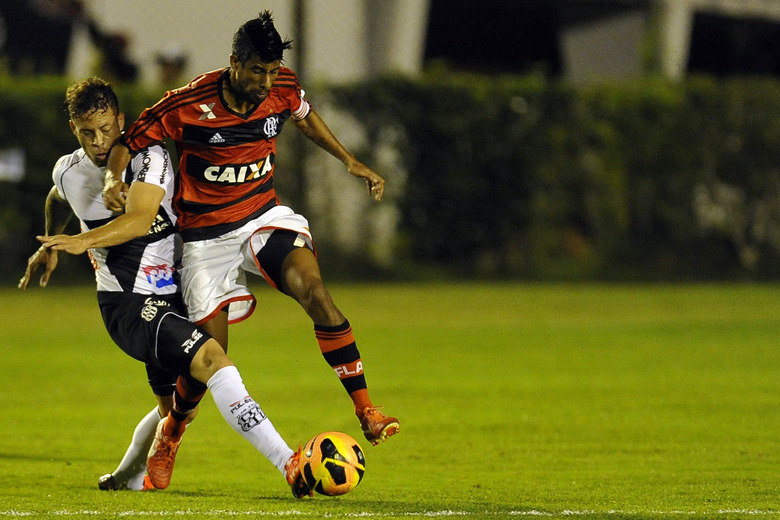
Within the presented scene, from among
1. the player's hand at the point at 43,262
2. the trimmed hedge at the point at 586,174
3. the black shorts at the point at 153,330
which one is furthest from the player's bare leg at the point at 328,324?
the trimmed hedge at the point at 586,174

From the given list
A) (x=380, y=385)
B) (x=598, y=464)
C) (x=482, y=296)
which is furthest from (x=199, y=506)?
(x=482, y=296)

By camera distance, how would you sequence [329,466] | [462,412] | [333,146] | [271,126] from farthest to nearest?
[462,412] → [333,146] → [271,126] → [329,466]

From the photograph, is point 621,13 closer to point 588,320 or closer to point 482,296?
point 482,296

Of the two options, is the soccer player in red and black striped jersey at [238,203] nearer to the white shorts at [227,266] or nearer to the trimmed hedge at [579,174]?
the white shorts at [227,266]

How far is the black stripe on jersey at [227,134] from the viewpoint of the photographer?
259 inches

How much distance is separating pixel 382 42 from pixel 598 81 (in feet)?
14.9

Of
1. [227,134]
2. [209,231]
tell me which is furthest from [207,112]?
[209,231]

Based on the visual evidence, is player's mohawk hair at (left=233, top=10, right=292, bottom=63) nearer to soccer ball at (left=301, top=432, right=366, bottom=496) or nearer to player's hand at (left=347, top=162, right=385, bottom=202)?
player's hand at (left=347, top=162, right=385, bottom=202)

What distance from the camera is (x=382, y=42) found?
81.9ft

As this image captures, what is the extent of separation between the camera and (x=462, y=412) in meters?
9.57

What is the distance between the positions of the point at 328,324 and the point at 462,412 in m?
3.39

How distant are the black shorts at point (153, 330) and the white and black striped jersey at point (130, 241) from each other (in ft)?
0.27

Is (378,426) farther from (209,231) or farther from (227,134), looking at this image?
(227,134)

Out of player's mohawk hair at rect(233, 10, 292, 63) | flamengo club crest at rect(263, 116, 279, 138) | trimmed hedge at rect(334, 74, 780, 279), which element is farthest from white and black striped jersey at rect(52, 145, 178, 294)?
trimmed hedge at rect(334, 74, 780, 279)
